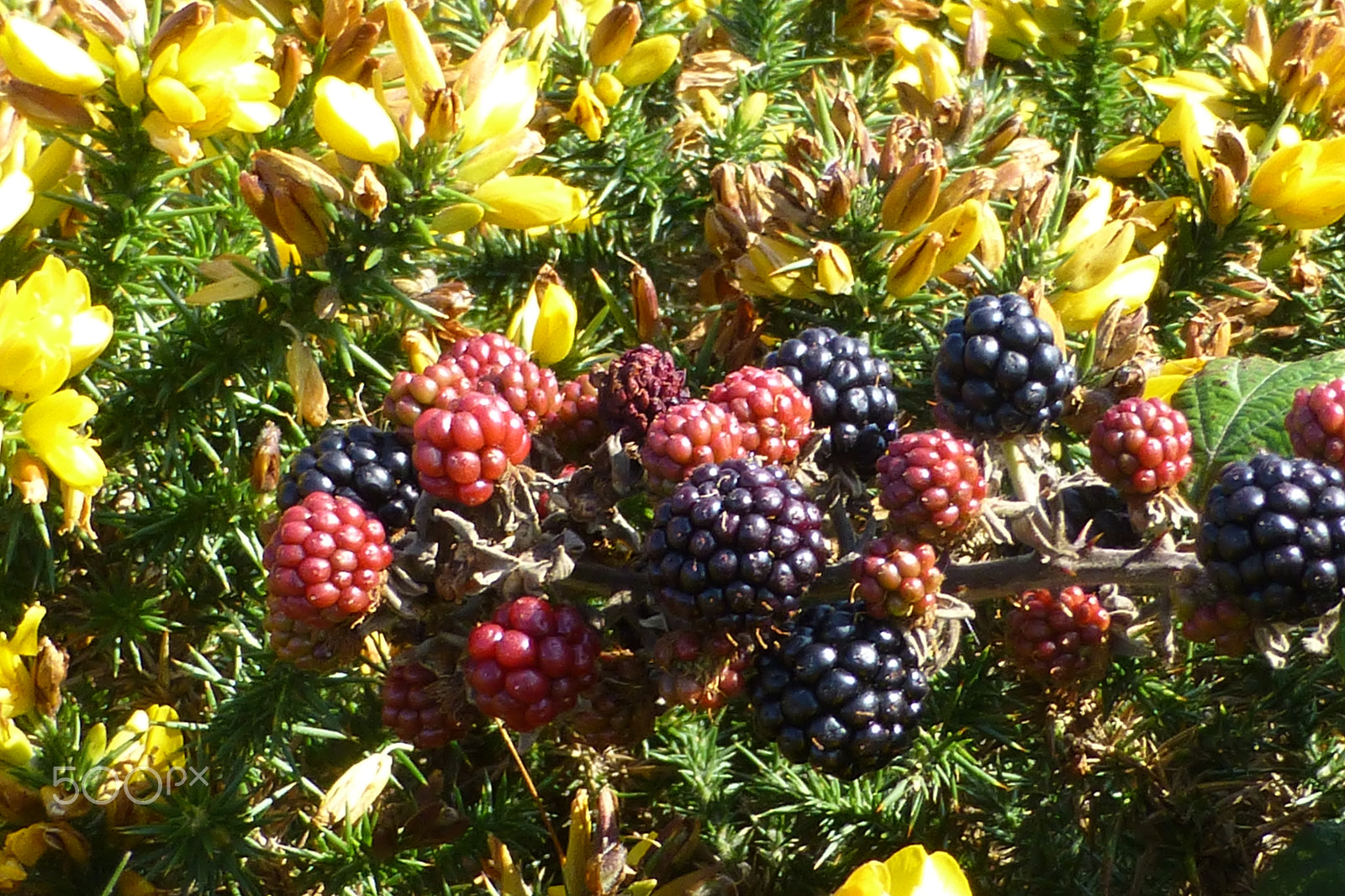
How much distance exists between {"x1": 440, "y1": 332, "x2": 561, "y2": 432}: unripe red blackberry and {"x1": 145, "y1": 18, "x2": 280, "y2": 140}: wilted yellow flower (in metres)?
0.34

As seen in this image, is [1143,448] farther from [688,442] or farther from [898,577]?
[688,442]

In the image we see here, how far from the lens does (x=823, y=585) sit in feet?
3.18

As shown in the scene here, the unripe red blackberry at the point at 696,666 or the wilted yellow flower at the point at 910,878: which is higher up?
the unripe red blackberry at the point at 696,666

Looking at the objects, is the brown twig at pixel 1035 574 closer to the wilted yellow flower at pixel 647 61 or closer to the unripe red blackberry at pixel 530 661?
the unripe red blackberry at pixel 530 661

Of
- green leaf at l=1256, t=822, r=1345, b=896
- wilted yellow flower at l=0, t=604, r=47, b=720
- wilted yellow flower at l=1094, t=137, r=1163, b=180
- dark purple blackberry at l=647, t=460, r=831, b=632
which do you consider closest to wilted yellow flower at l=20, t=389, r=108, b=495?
wilted yellow flower at l=0, t=604, r=47, b=720

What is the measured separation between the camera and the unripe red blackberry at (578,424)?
106 centimetres

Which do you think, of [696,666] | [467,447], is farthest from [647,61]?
[696,666]

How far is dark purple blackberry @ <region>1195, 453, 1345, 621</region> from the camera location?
843 millimetres

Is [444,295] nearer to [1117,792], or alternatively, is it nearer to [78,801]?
[78,801]

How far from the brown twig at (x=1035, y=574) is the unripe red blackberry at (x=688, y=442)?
0.09 metres

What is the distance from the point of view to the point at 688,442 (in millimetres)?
910

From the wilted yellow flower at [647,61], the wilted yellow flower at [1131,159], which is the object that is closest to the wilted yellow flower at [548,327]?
the wilted yellow flower at [647,61]

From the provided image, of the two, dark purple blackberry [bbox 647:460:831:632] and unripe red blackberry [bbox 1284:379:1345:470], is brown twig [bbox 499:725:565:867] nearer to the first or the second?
dark purple blackberry [bbox 647:460:831:632]

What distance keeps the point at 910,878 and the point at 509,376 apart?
1.58 ft
